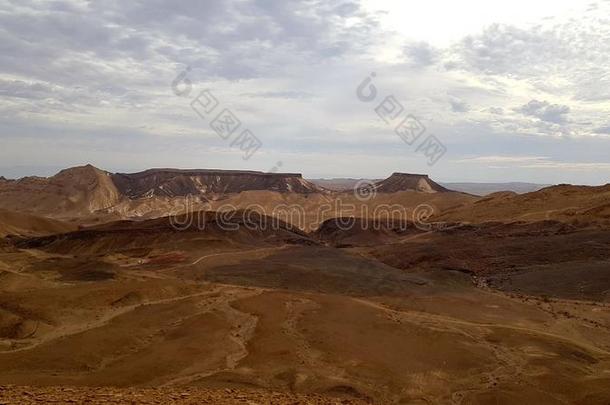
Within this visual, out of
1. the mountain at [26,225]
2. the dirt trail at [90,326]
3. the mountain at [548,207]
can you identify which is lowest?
the dirt trail at [90,326]

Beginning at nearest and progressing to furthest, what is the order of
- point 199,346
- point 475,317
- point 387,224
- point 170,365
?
point 170,365 → point 199,346 → point 475,317 → point 387,224

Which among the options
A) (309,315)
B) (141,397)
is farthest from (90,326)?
(141,397)

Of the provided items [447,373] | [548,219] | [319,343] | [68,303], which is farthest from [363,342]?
[548,219]

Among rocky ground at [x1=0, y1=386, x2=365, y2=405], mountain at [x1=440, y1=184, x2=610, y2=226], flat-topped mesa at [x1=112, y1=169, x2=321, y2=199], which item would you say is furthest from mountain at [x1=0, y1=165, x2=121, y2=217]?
rocky ground at [x1=0, y1=386, x2=365, y2=405]

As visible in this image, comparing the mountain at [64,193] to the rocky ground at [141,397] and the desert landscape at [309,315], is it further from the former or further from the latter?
the rocky ground at [141,397]

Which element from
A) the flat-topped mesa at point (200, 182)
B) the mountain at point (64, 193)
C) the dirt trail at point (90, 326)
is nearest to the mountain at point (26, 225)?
the mountain at point (64, 193)

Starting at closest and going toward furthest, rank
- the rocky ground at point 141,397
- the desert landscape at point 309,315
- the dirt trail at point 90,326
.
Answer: the rocky ground at point 141,397 → the desert landscape at point 309,315 → the dirt trail at point 90,326

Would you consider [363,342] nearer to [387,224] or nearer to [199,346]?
[199,346]
